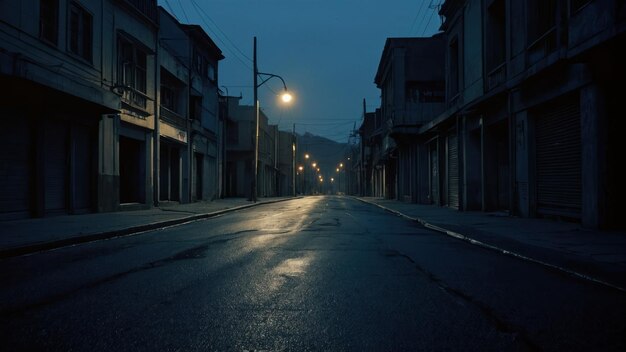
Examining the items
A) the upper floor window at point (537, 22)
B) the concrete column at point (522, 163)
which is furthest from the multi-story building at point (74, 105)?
the upper floor window at point (537, 22)

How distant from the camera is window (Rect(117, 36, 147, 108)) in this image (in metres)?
18.0

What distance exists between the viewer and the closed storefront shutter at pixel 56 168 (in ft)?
45.3

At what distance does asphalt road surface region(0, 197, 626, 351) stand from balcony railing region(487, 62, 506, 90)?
1036 cm

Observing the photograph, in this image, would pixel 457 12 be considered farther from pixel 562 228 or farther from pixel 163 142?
pixel 163 142

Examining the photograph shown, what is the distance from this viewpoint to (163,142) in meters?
23.4

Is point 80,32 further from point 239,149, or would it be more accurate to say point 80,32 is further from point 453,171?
point 239,149

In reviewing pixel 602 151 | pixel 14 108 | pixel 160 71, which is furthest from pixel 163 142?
pixel 602 151

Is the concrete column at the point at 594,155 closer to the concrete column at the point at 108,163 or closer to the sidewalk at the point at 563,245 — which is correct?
the sidewalk at the point at 563,245

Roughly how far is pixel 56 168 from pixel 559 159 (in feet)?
47.9

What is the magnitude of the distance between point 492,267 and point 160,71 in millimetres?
20273

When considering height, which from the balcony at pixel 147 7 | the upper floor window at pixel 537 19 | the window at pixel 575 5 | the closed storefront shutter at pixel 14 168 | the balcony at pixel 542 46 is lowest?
the closed storefront shutter at pixel 14 168

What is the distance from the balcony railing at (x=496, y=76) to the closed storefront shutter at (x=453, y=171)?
409cm

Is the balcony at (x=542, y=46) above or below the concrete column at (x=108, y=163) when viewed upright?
above

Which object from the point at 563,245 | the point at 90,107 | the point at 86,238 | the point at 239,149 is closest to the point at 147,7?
the point at 90,107
